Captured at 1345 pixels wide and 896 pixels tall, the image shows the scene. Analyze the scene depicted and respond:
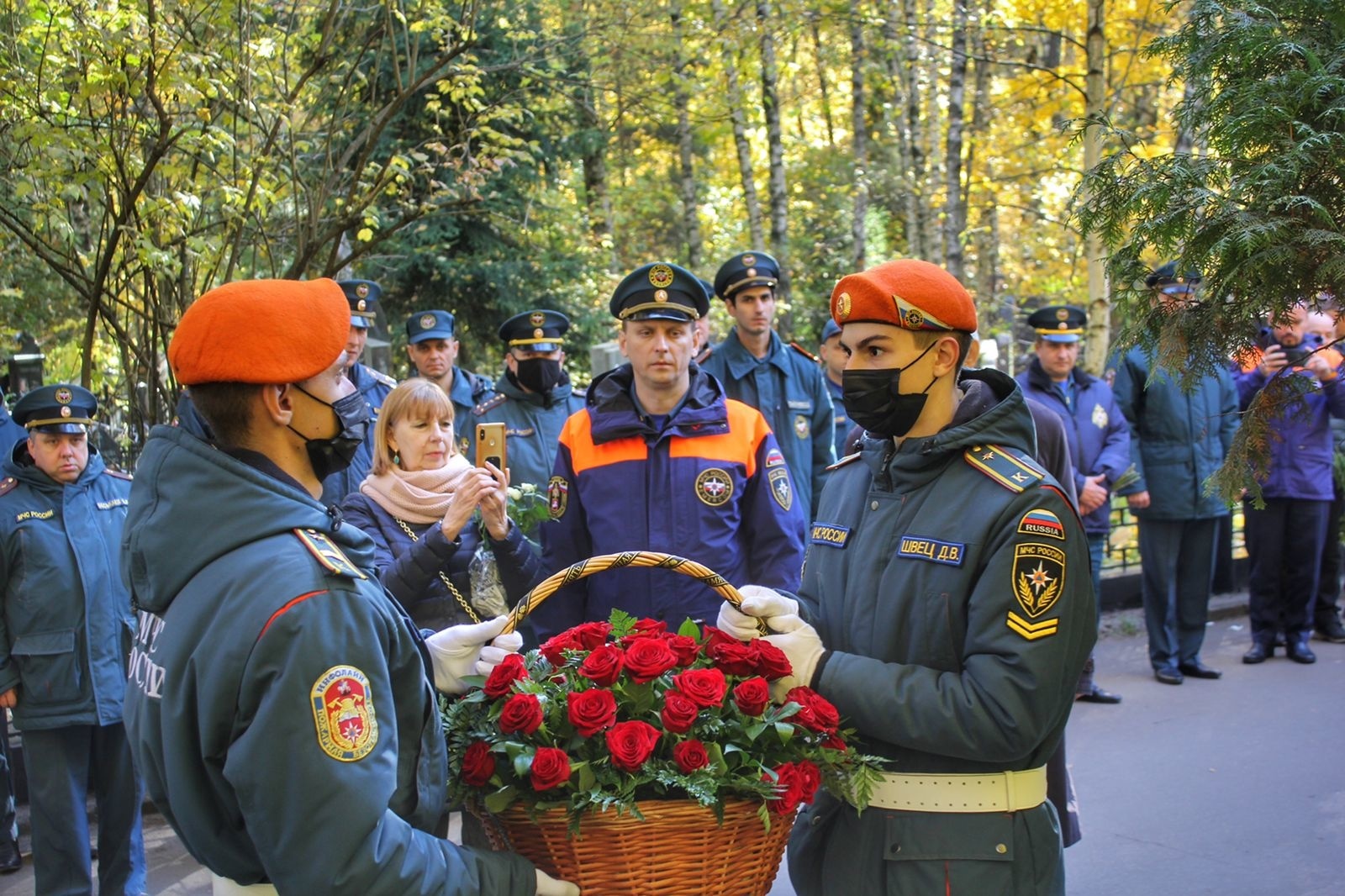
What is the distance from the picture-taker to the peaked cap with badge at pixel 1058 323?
756 cm

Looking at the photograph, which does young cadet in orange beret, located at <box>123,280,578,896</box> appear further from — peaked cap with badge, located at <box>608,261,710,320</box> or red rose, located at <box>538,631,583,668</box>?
peaked cap with badge, located at <box>608,261,710,320</box>

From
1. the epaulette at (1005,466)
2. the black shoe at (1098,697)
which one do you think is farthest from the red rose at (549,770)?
the black shoe at (1098,697)

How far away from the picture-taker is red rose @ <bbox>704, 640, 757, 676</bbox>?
2.49 meters

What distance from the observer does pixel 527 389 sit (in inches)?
271

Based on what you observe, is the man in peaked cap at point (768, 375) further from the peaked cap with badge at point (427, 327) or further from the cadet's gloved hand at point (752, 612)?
the cadet's gloved hand at point (752, 612)

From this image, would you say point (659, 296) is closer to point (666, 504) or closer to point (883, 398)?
point (666, 504)

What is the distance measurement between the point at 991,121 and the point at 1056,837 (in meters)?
20.4

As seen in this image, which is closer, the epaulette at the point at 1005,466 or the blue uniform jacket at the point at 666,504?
the epaulette at the point at 1005,466

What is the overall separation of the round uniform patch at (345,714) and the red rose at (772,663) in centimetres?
84

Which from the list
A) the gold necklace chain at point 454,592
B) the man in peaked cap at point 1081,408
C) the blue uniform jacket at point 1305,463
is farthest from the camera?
the blue uniform jacket at point 1305,463

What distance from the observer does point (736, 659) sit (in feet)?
8.19

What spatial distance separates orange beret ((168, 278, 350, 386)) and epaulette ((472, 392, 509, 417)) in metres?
4.66

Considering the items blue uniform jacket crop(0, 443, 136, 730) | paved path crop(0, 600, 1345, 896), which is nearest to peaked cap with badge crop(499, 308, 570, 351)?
blue uniform jacket crop(0, 443, 136, 730)

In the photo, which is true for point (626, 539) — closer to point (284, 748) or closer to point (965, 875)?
point (965, 875)
